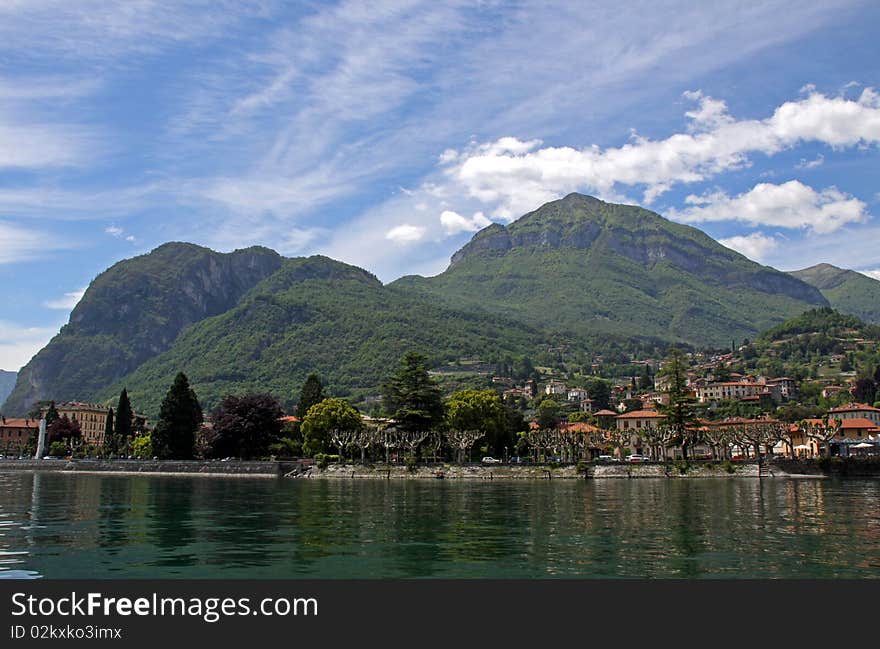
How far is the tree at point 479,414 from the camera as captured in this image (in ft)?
344

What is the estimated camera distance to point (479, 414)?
348 feet

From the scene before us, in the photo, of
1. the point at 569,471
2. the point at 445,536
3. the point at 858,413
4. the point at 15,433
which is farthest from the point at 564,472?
the point at 15,433

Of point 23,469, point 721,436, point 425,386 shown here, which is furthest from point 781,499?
point 23,469

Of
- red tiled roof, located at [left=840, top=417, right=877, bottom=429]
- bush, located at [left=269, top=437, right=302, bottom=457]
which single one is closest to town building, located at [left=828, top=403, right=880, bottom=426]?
red tiled roof, located at [left=840, top=417, right=877, bottom=429]

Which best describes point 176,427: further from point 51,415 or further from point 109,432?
point 51,415

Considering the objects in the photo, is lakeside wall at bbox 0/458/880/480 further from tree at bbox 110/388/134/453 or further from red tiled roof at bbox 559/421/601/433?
tree at bbox 110/388/134/453

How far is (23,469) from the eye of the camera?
11669cm

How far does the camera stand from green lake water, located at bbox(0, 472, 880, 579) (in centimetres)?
2370

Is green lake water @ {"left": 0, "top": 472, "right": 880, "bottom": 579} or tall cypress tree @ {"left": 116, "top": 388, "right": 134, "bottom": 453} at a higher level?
tall cypress tree @ {"left": 116, "top": 388, "right": 134, "bottom": 453}

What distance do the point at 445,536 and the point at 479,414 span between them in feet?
243

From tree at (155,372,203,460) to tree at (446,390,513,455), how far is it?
39586mm

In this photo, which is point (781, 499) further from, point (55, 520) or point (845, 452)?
point (845, 452)

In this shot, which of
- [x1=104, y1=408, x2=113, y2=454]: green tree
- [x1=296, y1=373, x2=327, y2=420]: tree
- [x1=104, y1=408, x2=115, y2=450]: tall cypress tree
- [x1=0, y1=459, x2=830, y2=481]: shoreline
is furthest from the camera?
[x1=104, y1=408, x2=113, y2=454]: green tree

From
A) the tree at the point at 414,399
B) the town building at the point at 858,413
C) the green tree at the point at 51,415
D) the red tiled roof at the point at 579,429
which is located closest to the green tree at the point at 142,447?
the green tree at the point at 51,415
